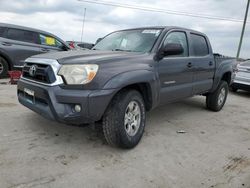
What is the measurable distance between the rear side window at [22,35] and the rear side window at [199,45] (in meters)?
5.51

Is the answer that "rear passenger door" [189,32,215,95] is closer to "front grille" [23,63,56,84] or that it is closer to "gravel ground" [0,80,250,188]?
"gravel ground" [0,80,250,188]

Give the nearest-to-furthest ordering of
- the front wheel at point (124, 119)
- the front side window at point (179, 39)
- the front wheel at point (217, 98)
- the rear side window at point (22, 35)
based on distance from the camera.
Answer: the front wheel at point (124, 119) → the front side window at point (179, 39) → the front wheel at point (217, 98) → the rear side window at point (22, 35)

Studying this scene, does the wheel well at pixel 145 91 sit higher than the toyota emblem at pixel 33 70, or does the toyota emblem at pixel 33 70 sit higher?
the toyota emblem at pixel 33 70

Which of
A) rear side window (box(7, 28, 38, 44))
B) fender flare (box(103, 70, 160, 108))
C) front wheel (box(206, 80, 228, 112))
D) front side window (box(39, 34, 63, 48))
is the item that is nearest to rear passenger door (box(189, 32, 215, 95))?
front wheel (box(206, 80, 228, 112))

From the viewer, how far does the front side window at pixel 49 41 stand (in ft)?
29.7

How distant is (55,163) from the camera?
3.15 meters

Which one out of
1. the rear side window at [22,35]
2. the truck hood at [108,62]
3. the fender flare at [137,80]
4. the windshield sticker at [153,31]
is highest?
the windshield sticker at [153,31]

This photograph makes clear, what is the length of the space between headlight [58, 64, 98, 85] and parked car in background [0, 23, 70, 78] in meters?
5.73

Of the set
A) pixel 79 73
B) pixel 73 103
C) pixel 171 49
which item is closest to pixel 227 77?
pixel 171 49

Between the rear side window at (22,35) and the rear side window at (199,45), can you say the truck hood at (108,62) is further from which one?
the rear side window at (22,35)

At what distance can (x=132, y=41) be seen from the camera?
452 cm

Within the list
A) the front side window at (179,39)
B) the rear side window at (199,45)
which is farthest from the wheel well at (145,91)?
the rear side window at (199,45)

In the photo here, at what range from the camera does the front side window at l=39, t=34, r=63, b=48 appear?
9047mm

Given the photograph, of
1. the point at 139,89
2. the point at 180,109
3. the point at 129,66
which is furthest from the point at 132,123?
the point at 180,109
